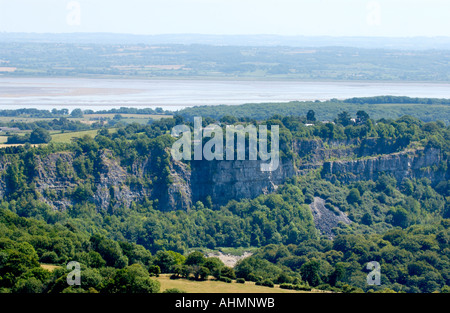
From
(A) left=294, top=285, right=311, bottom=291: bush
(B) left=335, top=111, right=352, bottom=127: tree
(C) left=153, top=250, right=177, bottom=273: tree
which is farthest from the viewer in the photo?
(B) left=335, top=111, right=352, bottom=127: tree

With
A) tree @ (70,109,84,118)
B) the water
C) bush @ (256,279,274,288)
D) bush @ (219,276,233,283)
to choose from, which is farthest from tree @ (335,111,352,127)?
the water

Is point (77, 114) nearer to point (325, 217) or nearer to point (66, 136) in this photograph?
point (66, 136)

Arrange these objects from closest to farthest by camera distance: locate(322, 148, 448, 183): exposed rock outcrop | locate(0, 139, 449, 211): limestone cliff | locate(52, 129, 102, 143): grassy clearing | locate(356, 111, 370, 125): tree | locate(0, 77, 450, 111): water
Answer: locate(0, 139, 449, 211): limestone cliff, locate(52, 129, 102, 143): grassy clearing, locate(322, 148, 448, 183): exposed rock outcrop, locate(356, 111, 370, 125): tree, locate(0, 77, 450, 111): water

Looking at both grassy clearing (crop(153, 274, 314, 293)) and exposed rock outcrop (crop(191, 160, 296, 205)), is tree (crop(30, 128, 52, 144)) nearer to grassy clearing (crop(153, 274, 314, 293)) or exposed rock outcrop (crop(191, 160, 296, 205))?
exposed rock outcrop (crop(191, 160, 296, 205))

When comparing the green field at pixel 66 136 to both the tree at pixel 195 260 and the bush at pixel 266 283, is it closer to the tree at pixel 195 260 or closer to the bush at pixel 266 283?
the tree at pixel 195 260

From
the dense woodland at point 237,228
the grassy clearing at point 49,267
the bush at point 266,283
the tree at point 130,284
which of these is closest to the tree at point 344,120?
the dense woodland at point 237,228
